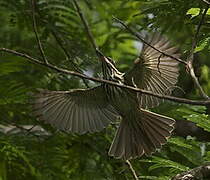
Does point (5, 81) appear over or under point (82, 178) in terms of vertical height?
over

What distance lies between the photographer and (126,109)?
228 centimetres

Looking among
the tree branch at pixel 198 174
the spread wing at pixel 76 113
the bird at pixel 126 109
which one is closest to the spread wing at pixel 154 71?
the bird at pixel 126 109

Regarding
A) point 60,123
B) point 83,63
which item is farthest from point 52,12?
point 60,123

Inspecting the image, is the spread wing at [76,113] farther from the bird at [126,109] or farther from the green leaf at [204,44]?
the green leaf at [204,44]

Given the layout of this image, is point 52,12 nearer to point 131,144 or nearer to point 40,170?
point 40,170

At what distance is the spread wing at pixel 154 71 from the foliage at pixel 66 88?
0.07m

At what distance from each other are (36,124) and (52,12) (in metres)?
0.75

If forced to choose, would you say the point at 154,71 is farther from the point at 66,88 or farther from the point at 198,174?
the point at 198,174

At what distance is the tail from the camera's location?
223 cm

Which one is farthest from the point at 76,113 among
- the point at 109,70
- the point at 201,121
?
the point at 201,121

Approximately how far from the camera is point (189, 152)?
2543 millimetres

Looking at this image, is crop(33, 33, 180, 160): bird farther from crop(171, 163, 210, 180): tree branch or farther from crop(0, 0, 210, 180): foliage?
crop(171, 163, 210, 180): tree branch

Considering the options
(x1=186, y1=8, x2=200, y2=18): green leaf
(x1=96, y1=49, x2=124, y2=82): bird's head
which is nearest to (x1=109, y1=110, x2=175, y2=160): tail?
(x1=96, y1=49, x2=124, y2=82): bird's head

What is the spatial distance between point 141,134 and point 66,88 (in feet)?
2.61
